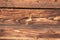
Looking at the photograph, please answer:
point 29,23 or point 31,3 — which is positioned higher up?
point 31,3

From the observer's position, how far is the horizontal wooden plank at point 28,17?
0.84 m

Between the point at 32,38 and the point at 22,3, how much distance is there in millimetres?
234

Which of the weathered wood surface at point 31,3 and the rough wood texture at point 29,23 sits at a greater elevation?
the weathered wood surface at point 31,3

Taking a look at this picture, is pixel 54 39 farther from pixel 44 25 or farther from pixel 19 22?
pixel 19 22

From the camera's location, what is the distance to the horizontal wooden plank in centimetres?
84

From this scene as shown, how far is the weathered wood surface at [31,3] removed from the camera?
817 millimetres

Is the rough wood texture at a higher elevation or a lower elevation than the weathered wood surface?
lower

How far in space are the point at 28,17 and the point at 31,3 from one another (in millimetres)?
89

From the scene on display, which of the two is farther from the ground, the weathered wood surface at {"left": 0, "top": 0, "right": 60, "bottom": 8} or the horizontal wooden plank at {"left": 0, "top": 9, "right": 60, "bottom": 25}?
the weathered wood surface at {"left": 0, "top": 0, "right": 60, "bottom": 8}

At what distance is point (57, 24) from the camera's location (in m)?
0.85

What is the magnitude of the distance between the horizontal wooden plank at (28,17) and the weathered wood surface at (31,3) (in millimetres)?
31

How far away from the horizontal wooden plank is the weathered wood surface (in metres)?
0.03

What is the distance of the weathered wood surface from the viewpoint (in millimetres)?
817

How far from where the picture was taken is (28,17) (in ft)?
2.77
